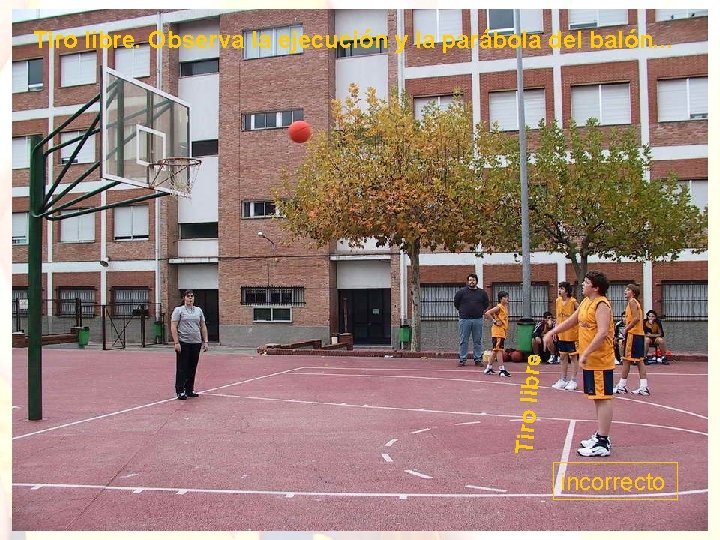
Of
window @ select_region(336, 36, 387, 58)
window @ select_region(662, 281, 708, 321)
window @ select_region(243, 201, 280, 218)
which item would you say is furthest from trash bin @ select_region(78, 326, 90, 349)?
window @ select_region(662, 281, 708, 321)

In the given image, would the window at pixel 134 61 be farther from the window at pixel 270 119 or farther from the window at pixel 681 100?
the window at pixel 681 100

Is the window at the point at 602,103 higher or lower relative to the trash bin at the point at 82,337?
higher

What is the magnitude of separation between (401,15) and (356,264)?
996 cm

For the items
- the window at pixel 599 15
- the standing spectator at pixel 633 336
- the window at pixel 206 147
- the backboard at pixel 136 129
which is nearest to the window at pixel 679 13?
the window at pixel 599 15

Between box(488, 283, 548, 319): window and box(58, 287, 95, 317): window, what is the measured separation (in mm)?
17821

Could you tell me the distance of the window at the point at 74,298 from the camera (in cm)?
3319

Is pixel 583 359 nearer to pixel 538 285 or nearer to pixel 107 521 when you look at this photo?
pixel 107 521

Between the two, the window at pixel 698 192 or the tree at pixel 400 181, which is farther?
the window at pixel 698 192

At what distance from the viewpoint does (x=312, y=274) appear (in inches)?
1193

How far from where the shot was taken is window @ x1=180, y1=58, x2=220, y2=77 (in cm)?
3153

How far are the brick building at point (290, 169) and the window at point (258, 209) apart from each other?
81 mm

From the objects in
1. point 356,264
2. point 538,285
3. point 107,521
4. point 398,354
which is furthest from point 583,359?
point 356,264

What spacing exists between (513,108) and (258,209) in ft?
36.5

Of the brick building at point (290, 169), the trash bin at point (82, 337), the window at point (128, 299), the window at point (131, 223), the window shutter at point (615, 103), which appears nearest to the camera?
the brick building at point (290, 169)
